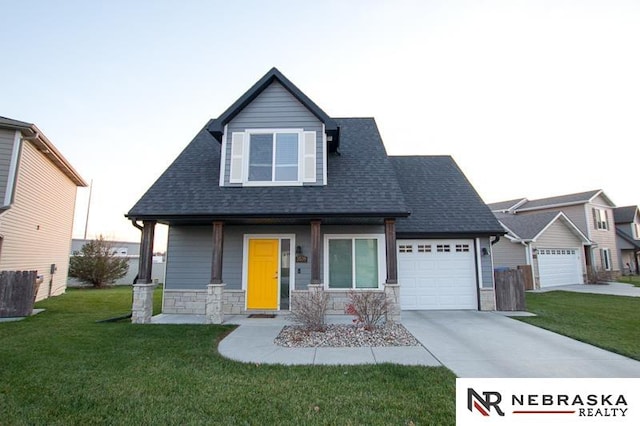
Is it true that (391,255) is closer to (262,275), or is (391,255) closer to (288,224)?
(288,224)

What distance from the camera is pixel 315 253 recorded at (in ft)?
27.1

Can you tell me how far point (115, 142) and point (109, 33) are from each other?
18.7 feet

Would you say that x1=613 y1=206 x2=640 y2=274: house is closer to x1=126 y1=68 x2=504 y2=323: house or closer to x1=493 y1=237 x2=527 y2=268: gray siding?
x1=493 y1=237 x2=527 y2=268: gray siding

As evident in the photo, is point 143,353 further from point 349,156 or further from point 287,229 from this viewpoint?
point 349,156

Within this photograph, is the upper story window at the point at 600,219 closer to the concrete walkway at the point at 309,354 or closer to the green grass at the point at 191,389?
the concrete walkway at the point at 309,354

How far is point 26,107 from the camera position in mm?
12758

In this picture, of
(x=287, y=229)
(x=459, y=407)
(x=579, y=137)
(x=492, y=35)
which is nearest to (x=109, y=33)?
(x=287, y=229)

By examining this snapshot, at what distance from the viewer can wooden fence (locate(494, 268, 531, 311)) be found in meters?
9.96

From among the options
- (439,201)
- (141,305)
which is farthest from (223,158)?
(439,201)

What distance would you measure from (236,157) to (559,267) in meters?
20.5

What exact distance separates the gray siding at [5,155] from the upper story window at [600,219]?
3574 centimetres

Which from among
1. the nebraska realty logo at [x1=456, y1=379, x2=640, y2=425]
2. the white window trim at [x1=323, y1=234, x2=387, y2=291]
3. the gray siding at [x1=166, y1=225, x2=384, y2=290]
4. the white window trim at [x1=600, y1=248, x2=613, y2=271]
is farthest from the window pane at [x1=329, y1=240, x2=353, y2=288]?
the white window trim at [x1=600, y1=248, x2=613, y2=271]

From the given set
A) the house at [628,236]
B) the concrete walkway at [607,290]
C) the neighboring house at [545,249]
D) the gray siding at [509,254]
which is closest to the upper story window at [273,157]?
the neighboring house at [545,249]

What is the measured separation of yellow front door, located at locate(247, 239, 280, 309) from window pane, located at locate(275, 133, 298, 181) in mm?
2175
